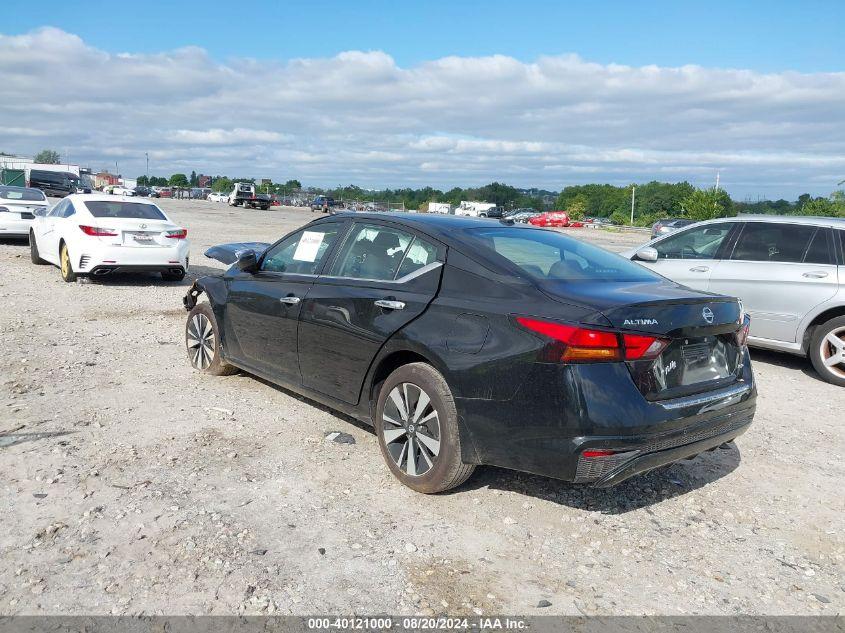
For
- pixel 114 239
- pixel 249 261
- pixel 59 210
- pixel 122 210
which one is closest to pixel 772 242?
pixel 249 261

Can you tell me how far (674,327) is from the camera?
375 centimetres

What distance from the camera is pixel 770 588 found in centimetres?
342

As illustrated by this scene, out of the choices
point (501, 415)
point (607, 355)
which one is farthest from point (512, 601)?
point (607, 355)

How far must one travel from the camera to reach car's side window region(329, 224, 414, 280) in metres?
4.70

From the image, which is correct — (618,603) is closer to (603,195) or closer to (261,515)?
(261,515)

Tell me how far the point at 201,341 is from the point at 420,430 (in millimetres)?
3261

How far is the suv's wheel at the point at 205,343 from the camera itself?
6.39m

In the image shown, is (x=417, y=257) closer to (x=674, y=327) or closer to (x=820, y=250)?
(x=674, y=327)

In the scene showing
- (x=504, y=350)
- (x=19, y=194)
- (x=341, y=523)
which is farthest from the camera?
(x=19, y=194)

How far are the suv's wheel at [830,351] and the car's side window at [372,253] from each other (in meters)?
5.14

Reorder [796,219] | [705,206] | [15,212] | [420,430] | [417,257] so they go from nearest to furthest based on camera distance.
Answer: [420,430] → [417,257] → [796,219] → [15,212] → [705,206]

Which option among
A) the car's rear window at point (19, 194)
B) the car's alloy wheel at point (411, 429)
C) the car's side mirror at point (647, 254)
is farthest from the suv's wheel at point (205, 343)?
the car's rear window at point (19, 194)

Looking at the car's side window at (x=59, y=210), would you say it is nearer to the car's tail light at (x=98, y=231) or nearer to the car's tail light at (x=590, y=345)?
the car's tail light at (x=98, y=231)

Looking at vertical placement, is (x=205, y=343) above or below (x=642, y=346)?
below
